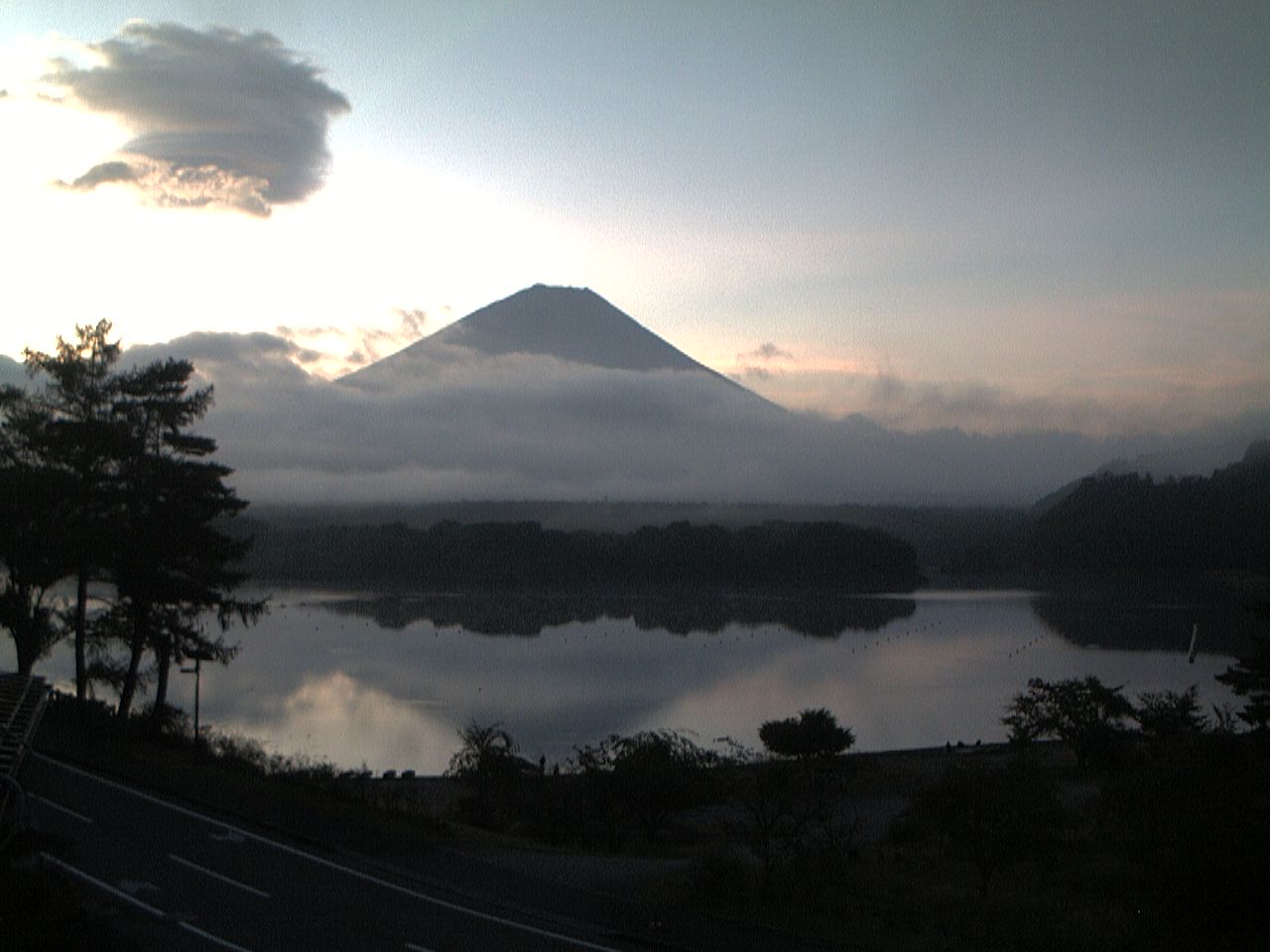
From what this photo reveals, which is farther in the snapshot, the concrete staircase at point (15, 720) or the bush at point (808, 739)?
the bush at point (808, 739)

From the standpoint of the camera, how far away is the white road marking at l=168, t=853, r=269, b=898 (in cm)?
728

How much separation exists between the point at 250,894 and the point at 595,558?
6040cm

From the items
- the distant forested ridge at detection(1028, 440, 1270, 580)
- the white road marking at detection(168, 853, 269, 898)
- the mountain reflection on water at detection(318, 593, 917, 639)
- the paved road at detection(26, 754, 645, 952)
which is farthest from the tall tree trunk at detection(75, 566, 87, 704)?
the distant forested ridge at detection(1028, 440, 1270, 580)

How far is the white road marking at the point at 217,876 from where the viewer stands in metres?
7.28

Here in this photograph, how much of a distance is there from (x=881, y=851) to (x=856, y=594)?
51363mm

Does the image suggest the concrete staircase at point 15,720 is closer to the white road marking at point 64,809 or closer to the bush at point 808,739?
the white road marking at point 64,809

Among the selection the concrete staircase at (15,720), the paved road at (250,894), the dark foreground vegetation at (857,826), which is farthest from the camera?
the dark foreground vegetation at (857,826)

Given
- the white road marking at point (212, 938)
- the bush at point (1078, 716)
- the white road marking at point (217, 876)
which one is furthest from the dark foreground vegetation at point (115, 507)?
the bush at point (1078, 716)

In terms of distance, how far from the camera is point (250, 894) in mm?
7215

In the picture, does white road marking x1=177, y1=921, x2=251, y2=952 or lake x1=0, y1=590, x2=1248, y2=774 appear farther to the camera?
lake x1=0, y1=590, x2=1248, y2=774

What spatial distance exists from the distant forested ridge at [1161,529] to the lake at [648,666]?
380 inches

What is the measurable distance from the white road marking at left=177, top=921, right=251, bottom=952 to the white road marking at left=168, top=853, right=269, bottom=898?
699 mm

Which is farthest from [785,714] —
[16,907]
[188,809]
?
[16,907]

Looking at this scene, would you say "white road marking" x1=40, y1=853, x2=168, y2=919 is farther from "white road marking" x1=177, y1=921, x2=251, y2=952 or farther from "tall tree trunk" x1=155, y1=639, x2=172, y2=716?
"tall tree trunk" x1=155, y1=639, x2=172, y2=716
